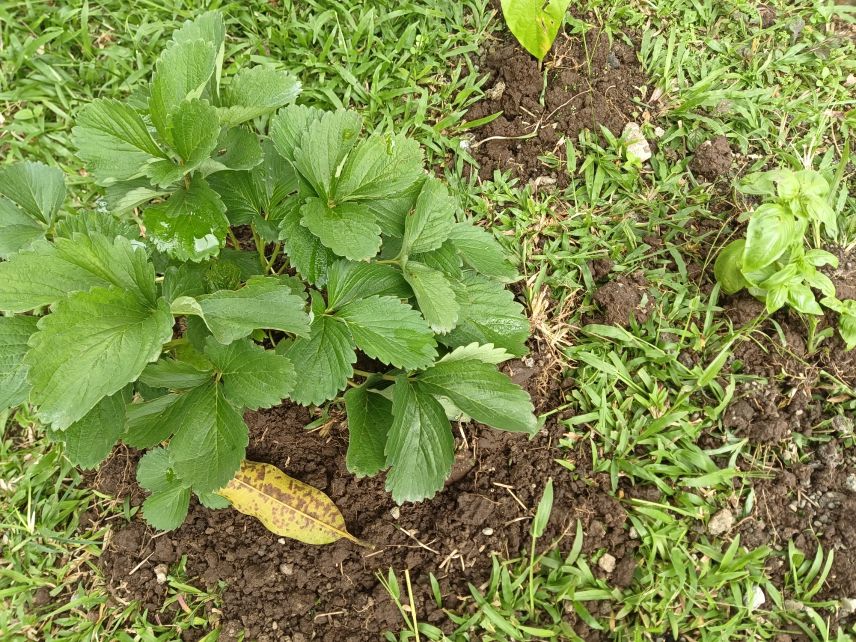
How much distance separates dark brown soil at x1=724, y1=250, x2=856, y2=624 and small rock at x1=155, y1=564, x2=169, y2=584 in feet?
5.77

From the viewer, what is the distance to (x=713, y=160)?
2.45 meters

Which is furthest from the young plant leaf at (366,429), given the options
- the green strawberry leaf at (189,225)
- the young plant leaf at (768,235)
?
the young plant leaf at (768,235)

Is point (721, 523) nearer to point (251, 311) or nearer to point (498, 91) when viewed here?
point (251, 311)

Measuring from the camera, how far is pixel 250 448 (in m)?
2.12

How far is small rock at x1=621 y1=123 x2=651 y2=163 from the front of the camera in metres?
2.47

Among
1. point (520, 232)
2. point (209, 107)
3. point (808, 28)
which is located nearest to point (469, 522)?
point (520, 232)

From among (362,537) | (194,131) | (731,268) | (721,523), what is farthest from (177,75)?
(721,523)

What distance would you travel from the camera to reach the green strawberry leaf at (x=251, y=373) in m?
1.51

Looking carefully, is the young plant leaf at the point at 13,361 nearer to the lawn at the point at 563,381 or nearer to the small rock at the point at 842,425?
the lawn at the point at 563,381

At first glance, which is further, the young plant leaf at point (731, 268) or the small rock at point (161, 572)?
the young plant leaf at point (731, 268)

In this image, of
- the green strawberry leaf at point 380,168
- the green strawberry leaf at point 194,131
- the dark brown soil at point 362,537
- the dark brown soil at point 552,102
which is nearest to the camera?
the green strawberry leaf at point 194,131

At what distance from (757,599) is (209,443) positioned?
5.36 feet

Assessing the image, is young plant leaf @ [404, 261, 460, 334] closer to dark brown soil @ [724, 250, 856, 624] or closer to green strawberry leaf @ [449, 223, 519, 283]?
green strawberry leaf @ [449, 223, 519, 283]

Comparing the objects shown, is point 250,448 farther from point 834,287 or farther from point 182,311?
point 834,287
